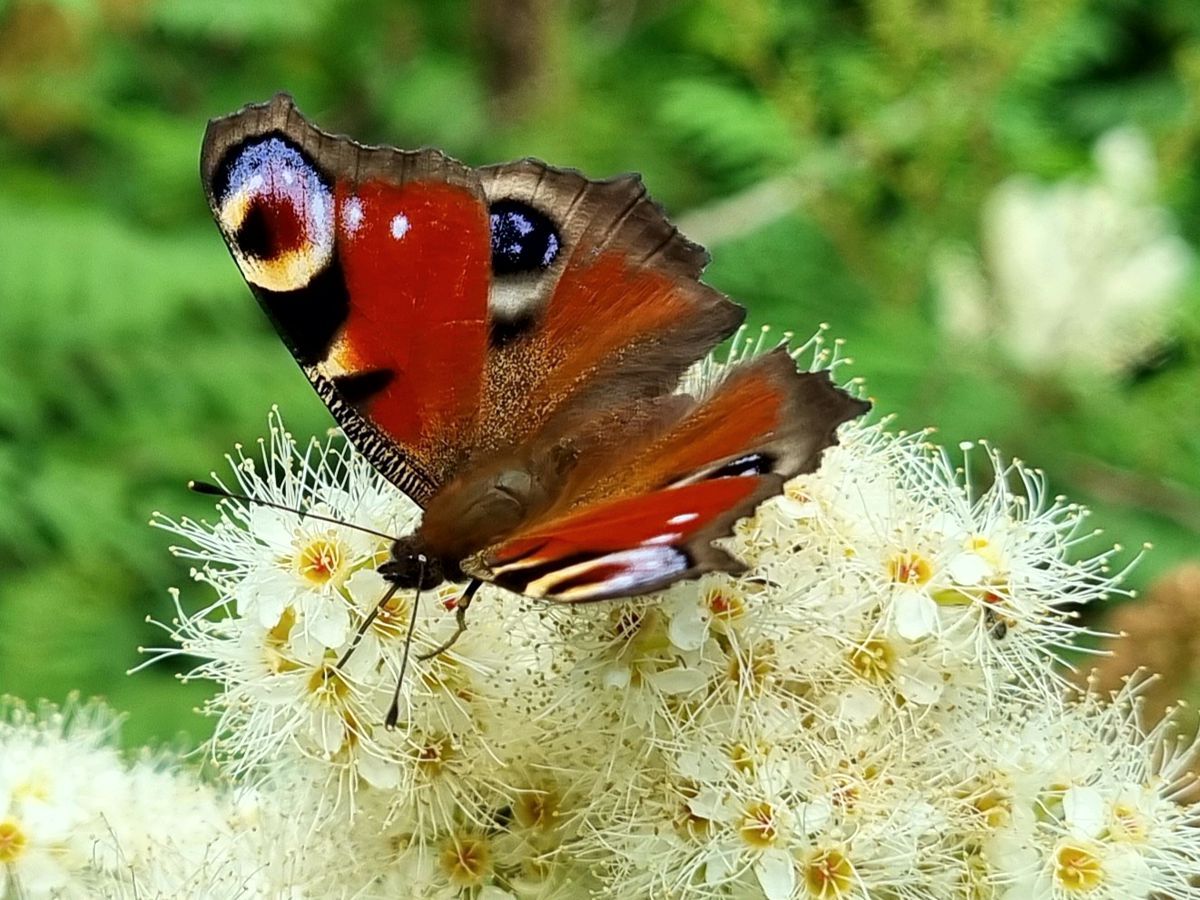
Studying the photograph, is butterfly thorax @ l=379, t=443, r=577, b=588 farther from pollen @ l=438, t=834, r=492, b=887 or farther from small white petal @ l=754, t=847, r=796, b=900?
small white petal @ l=754, t=847, r=796, b=900

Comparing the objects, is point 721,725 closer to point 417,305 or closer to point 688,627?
point 688,627

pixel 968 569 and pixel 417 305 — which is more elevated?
pixel 417 305

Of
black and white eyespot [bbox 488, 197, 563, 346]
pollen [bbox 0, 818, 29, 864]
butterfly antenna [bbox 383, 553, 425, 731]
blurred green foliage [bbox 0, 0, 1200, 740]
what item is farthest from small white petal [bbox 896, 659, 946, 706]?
blurred green foliage [bbox 0, 0, 1200, 740]

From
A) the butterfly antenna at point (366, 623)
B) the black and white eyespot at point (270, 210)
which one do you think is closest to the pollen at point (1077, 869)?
the butterfly antenna at point (366, 623)

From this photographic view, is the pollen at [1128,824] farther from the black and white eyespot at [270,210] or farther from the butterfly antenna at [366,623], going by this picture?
the black and white eyespot at [270,210]

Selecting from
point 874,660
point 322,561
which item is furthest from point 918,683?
point 322,561
